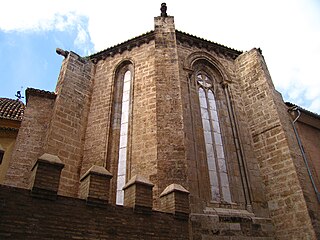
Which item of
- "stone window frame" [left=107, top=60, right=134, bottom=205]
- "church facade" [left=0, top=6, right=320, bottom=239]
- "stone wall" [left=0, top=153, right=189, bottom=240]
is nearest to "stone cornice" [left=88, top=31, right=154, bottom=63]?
"church facade" [left=0, top=6, right=320, bottom=239]

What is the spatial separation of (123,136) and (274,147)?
4431 millimetres

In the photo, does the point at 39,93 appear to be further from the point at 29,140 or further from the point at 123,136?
the point at 123,136

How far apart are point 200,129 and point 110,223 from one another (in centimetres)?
440

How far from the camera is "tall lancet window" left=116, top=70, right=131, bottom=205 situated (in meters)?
8.03

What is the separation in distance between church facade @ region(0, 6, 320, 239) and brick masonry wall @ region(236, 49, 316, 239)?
3cm

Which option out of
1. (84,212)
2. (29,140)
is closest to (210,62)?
(29,140)

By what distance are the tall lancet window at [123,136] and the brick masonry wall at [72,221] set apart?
236cm

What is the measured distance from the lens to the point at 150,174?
7324 millimetres

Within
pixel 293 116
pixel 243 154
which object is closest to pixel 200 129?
pixel 243 154

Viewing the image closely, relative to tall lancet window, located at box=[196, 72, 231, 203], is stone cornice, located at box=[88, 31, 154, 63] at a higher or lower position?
higher

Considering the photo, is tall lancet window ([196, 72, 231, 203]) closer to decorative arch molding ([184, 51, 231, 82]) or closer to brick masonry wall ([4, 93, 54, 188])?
decorative arch molding ([184, 51, 231, 82])

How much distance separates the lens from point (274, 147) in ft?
28.3

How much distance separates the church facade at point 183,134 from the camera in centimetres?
727

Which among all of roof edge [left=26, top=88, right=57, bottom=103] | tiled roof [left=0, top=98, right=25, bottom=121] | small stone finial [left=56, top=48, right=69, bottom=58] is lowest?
roof edge [left=26, top=88, right=57, bottom=103]
